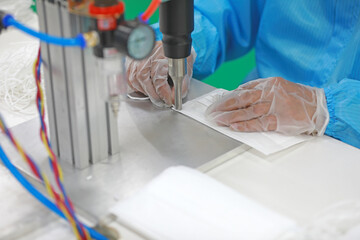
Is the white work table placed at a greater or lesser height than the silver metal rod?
lesser

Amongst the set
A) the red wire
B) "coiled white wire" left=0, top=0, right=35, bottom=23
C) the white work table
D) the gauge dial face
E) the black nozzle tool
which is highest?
the red wire

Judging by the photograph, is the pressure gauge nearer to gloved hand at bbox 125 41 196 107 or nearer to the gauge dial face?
the gauge dial face

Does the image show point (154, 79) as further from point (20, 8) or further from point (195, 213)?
point (20, 8)

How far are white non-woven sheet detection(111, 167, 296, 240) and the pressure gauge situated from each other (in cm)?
20

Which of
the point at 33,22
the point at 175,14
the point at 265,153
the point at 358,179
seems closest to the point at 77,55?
the point at 175,14

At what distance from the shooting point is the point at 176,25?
32.0 inches

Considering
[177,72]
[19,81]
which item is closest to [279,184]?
[177,72]

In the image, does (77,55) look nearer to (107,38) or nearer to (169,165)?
(107,38)

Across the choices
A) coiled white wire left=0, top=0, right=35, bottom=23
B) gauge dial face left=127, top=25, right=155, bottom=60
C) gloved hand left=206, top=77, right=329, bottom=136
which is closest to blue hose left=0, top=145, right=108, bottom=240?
gauge dial face left=127, top=25, right=155, bottom=60

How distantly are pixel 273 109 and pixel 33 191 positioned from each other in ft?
1.56

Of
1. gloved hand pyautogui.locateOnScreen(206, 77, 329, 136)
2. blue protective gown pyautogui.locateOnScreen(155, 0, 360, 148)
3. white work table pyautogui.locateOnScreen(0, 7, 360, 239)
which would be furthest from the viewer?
blue protective gown pyautogui.locateOnScreen(155, 0, 360, 148)

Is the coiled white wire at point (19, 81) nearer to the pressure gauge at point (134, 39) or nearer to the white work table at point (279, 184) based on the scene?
the white work table at point (279, 184)

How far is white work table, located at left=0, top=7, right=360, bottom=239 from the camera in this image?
26.4 inches

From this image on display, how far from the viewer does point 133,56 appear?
1.85ft
